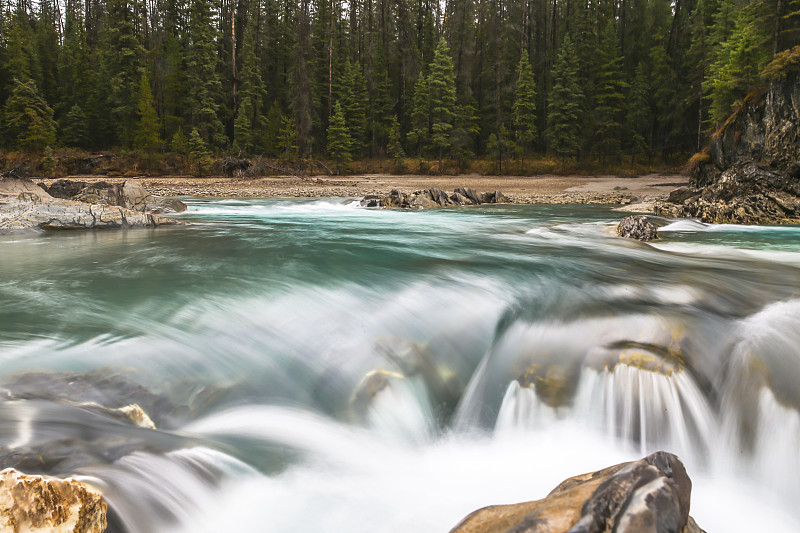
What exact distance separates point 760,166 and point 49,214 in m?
17.9

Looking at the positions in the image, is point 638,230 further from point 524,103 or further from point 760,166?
point 524,103

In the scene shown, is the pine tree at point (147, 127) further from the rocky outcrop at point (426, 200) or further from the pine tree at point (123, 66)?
the rocky outcrop at point (426, 200)

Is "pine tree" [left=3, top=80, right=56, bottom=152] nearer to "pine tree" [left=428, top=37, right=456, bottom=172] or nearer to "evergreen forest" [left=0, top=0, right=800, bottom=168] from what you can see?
"evergreen forest" [left=0, top=0, right=800, bottom=168]

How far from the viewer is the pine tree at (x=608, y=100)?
39844mm

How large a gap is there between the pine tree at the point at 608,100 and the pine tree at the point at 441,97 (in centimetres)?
1159

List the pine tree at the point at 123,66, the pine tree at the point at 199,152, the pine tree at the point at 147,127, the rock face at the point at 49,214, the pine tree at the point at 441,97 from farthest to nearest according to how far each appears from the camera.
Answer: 1. the pine tree at the point at 123,66
2. the pine tree at the point at 441,97
3. the pine tree at the point at 147,127
4. the pine tree at the point at 199,152
5. the rock face at the point at 49,214

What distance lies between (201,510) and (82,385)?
1388 millimetres

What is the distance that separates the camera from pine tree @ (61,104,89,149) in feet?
137

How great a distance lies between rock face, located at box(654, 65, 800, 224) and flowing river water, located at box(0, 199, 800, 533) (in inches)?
306

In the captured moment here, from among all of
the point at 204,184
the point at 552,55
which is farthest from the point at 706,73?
the point at 204,184

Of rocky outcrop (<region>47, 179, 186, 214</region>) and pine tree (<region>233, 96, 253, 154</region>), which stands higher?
pine tree (<region>233, 96, 253, 154</region>)

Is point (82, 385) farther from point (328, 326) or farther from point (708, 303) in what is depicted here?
point (708, 303)

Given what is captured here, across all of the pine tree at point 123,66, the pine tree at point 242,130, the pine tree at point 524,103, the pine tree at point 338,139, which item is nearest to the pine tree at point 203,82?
the pine tree at point 242,130

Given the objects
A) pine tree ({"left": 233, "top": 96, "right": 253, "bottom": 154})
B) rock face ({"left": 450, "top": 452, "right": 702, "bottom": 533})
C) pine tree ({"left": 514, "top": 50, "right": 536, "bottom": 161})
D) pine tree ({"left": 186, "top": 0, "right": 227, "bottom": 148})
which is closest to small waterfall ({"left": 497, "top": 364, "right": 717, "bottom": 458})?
rock face ({"left": 450, "top": 452, "right": 702, "bottom": 533})
